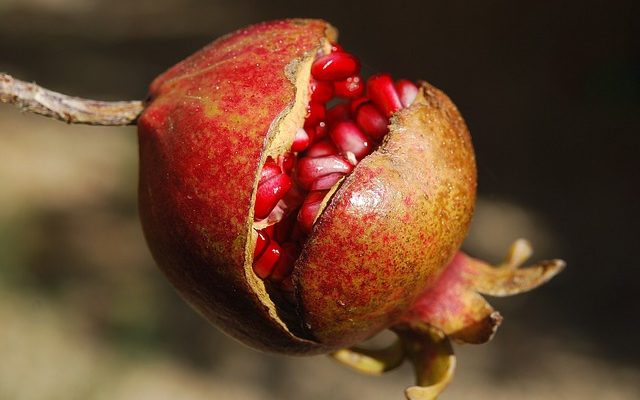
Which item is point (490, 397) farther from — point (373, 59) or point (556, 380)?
point (373, 59)

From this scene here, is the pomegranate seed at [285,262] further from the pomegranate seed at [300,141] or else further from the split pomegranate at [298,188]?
the pomegranate seed at [300,141]

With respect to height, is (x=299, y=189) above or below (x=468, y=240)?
above

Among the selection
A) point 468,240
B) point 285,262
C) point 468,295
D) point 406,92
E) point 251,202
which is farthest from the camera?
point 468,240

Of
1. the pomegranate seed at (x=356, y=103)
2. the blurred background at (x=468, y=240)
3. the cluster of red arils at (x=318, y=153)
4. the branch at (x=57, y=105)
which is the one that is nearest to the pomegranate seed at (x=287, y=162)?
the cluster of red arils at (x=318, y=153)

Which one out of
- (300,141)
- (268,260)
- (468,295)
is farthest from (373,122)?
(468,295)

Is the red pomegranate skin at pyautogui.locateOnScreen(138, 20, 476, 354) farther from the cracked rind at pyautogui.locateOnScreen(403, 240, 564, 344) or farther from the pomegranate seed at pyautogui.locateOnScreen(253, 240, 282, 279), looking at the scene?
the cracked rind at pyautogui.locateOnScreen(403, 240, 564, 344)

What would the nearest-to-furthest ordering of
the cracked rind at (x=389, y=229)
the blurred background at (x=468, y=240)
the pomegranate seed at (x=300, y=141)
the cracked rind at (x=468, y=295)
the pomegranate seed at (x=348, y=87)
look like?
the cracked rind at (x=389, y=229)
the pomegranate seed at (x=300, y=141)
the pomegranate seed at (x=348, y=87)
the cracked rind at (x=468, y=295)
the blurred background at (x=468, y=240)

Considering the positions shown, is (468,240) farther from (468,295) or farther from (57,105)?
(57,105)
